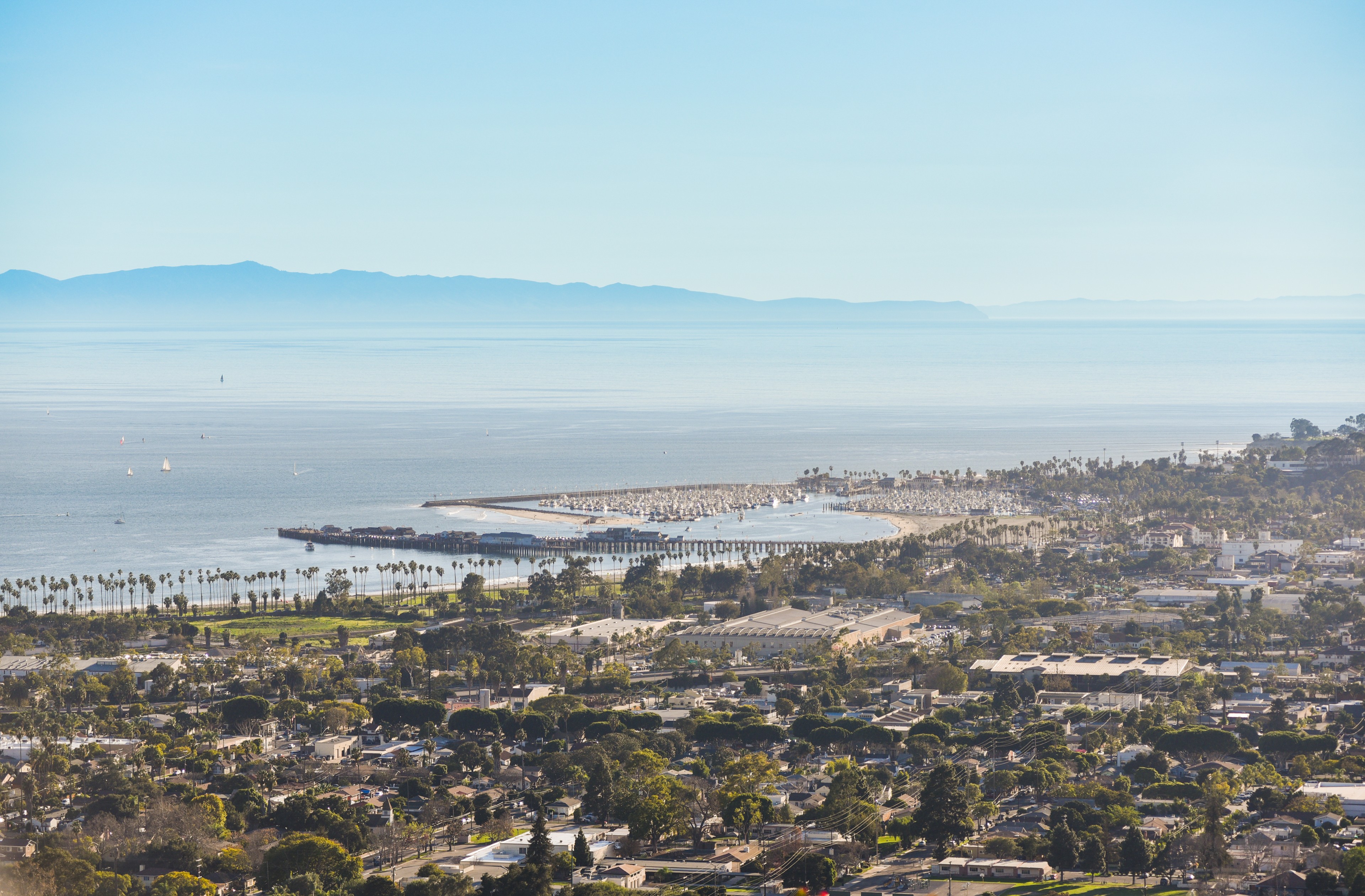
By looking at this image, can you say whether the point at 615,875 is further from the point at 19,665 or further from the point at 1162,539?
the point at 1162,539

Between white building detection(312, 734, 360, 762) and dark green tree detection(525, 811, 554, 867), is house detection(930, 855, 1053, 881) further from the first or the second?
white building detection(312, 734, 360, 762)

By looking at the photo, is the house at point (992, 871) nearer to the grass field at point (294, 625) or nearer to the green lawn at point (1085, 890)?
the green lawn at point (1085, 890)

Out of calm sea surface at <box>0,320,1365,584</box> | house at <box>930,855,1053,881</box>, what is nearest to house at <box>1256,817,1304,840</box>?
house at <box>930,855,1053,881</box>

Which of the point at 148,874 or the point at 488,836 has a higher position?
the point at 148,874

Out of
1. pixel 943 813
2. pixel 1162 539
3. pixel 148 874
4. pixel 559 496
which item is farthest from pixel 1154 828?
pixel 559 496

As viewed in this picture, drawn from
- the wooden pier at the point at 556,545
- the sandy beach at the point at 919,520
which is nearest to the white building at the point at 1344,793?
the wooden pier at the point at 556,545

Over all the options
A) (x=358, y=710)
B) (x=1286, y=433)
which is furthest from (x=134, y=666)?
(x=1286, y=433)

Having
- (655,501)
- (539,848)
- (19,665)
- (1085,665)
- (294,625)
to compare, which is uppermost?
(655,501)
